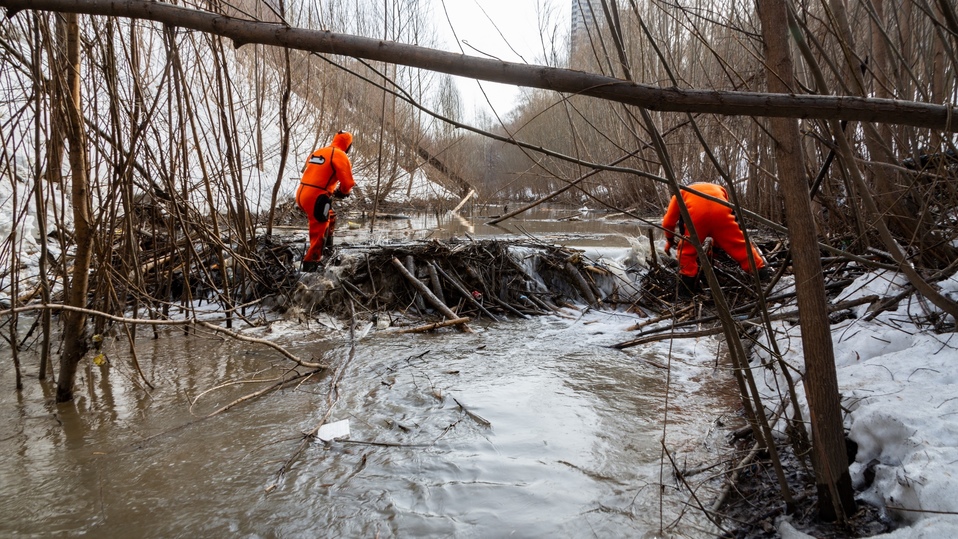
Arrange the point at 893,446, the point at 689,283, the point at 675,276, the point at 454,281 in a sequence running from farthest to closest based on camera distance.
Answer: the point at 454,281, the point at 675,276, the point at 689,283, the point at 893,446

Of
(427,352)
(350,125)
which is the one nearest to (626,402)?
(427,352)

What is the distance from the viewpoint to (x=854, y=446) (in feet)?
7.64

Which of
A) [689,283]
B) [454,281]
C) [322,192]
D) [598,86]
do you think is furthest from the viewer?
[322,192]

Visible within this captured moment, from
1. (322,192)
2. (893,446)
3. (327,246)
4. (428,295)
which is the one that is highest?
(322,192)

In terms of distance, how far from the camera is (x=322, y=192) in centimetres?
666

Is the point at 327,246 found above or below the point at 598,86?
below

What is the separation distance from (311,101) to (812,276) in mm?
9869

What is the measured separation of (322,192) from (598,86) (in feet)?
18.6

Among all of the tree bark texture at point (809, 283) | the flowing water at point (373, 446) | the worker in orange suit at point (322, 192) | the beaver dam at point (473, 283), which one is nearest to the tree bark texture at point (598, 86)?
the tree bark texture at point (809, 283)

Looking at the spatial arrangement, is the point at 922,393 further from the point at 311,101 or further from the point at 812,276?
the point at 311,101

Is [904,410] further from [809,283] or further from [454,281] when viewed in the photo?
[454,281]

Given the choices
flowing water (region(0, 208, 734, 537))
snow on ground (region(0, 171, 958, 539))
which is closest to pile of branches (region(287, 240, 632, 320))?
flowing water (region(0, 208, 734, 537))

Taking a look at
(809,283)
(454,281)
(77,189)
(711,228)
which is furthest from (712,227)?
(77,189)

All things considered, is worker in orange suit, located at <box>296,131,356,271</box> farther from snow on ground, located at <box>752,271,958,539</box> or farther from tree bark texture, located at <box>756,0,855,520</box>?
tree bark texture, located at <box>756,0,855,520</box>
